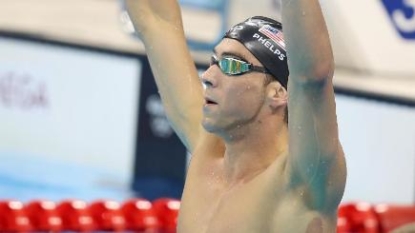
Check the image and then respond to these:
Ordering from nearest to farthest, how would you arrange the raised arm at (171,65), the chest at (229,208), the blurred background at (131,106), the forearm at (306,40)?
the forearm at (306,40)
the chest at (229,208)
the raised arm at (171,65)
the blurred background at (131,106)

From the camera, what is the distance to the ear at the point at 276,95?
1.96 metres

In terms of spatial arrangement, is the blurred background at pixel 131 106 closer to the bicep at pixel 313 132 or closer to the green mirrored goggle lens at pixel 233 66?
the green mirrored goggle lens at pixel 233 66

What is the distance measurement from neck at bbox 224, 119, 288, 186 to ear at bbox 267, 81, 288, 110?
1.4 inches

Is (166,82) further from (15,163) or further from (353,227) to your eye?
(15,163)

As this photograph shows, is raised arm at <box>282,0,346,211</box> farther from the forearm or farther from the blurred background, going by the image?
the blurred background

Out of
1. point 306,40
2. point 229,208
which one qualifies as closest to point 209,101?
point 229,208

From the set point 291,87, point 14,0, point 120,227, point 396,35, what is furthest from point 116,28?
point 291,87

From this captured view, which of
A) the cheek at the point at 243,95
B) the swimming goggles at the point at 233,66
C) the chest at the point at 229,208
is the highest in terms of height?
the swimming goggles at the point at 233,66

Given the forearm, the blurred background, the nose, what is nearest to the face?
the nose

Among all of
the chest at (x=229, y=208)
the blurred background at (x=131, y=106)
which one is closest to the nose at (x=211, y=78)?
the chest at (x=229, y=208)

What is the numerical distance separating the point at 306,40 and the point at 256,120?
1.02ft

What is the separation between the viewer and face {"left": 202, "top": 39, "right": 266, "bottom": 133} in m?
1.95

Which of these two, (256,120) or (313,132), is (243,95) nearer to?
(256,120)

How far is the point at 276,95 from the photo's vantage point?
1.96 metres
